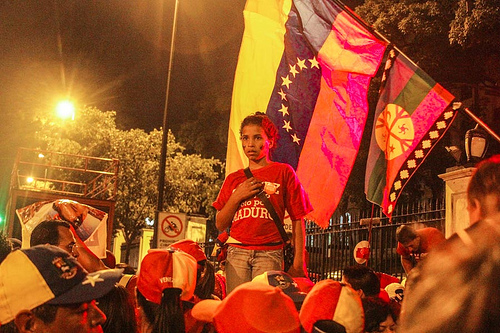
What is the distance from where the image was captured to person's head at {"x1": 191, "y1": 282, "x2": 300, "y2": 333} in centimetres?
291

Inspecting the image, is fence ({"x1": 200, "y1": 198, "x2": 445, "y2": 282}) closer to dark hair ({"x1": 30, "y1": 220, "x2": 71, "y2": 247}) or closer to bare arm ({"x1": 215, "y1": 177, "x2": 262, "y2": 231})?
bare arm ({"x1": 215, "y1": 177, "x2": 262, "y2": 231})

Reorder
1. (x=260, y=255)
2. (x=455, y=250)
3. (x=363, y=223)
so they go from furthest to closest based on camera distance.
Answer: (x=363, y=223)
(x=260, y=255)
(x=455, y=250)

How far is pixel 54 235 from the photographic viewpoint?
15.0ft

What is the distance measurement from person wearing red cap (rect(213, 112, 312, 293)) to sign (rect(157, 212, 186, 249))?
8221mm

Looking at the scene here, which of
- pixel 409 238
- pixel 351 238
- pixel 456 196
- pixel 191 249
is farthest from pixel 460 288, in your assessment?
pixel 351 238

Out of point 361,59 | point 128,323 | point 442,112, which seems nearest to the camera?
point 128,323

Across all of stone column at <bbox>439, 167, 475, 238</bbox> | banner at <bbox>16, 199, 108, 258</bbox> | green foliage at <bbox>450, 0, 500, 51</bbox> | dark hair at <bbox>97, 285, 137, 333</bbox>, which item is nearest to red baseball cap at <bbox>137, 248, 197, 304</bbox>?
dark hair at <bbox>97, 285, 137, 333</bbox>

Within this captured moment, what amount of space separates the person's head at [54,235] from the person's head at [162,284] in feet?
2.96

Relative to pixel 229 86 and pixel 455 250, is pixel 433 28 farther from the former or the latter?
pixel 455 250

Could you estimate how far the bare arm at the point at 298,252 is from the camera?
4.96 meters

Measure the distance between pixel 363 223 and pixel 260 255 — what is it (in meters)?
7.64

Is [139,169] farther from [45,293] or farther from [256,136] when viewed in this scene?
[45,293]

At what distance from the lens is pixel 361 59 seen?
6.25 meters

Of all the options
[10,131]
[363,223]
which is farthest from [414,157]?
[10,131]
